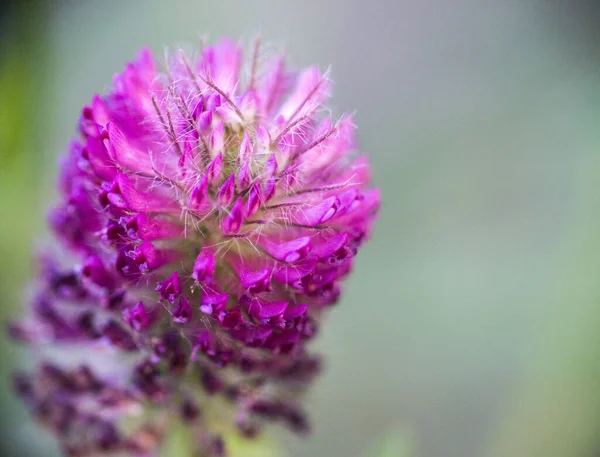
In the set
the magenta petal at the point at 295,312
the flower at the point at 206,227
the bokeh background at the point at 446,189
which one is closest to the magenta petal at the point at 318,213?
the flower at the point at 206,227

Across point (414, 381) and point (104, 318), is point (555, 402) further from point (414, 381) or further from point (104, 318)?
point (104, 318)

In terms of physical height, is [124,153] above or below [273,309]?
above

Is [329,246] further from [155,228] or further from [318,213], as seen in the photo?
[155,228]

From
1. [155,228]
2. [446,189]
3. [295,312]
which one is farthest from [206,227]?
[446,189]

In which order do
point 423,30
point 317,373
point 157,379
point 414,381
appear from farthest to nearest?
point 423,30 < point 414,381 < point 317,373 < point 157,379

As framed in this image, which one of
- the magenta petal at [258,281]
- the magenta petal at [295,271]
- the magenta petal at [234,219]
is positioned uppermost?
the magenta petal at [234,219]

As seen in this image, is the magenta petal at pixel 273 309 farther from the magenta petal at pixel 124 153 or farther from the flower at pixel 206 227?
the magenta petal at pixel 124 153

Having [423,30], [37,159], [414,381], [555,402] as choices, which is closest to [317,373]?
[414,381]
